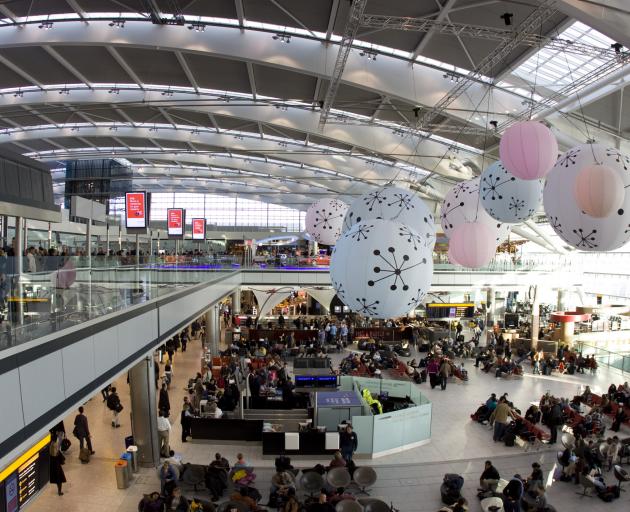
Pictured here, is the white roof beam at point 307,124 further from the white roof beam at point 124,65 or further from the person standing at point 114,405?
the person standing at point 114,405

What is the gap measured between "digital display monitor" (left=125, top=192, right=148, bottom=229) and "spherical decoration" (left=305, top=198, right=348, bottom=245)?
5068 mm

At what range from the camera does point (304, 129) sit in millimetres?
22234

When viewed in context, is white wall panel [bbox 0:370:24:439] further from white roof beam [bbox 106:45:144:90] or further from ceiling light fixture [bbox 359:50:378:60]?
white roof beam [bbox 106:45:144:90]

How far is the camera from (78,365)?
257 inches

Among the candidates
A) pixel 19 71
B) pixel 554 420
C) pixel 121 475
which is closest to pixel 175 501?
pixel 121 475

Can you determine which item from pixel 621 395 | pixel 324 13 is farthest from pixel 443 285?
pixel 324 13

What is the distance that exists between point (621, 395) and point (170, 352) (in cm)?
1576

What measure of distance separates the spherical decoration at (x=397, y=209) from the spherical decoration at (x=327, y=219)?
2.78 m

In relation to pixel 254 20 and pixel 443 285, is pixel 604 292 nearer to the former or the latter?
pixel 443 285

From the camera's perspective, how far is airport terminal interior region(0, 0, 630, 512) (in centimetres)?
621

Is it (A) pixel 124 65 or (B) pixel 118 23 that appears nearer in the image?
(B) pixel 118 23

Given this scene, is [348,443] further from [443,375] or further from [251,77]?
[251,77]

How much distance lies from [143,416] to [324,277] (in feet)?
59.8

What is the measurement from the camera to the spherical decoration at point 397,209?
730cm
